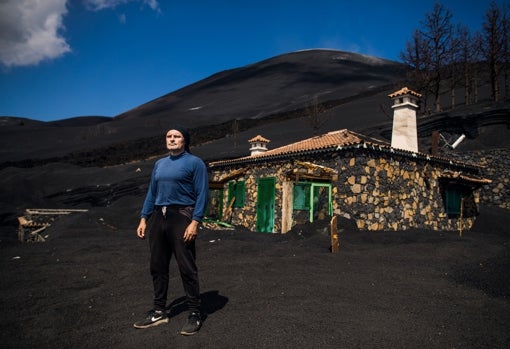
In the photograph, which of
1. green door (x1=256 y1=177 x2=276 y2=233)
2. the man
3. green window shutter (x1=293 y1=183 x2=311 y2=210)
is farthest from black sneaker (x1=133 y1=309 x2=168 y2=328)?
green door (x1=256 y1=177 x2=276 y2=233)

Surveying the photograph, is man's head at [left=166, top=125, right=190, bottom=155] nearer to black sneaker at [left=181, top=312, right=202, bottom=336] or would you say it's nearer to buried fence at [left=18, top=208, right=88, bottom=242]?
black sneaker at [left=181, top=312, right=202, bottom=336]

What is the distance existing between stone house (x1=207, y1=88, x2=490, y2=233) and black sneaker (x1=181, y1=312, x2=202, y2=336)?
7.33m

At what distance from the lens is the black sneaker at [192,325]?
112 inches

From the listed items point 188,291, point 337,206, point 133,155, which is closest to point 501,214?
point 337,206

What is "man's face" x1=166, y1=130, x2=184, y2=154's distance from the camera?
3.27 m

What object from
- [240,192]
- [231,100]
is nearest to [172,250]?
[240,192]

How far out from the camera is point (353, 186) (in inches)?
411

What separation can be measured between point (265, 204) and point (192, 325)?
10630 mm

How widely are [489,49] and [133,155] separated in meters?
34.1

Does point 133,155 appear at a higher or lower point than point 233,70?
lower

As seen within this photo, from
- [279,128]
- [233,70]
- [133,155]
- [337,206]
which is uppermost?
[233,70]

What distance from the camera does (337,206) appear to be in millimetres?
10711

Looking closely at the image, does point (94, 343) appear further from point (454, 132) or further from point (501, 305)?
point (454, 132)

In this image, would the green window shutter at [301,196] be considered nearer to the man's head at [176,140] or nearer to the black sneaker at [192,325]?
the man's head at [176,140]
